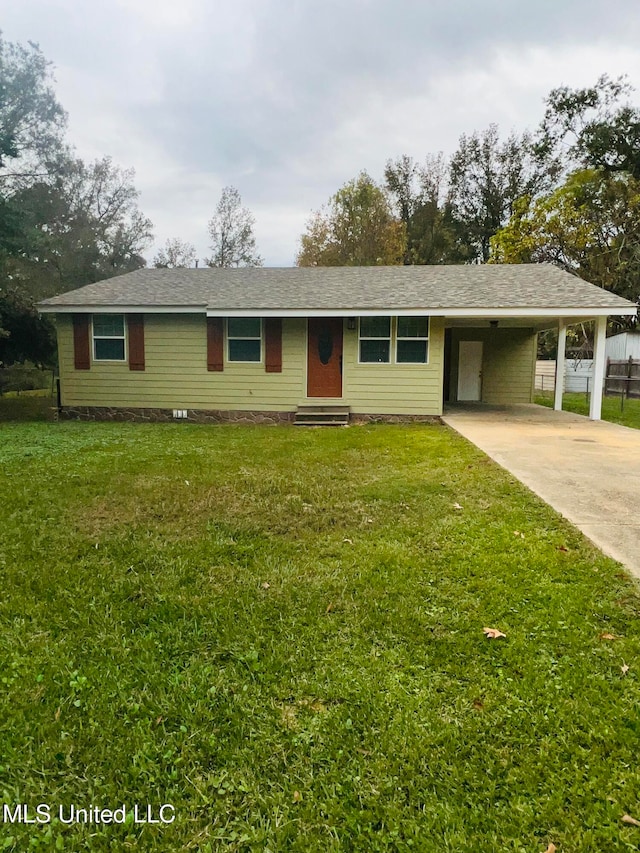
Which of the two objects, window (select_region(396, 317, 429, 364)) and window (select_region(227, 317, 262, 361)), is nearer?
window (select_region(396, 317, 429, 364))

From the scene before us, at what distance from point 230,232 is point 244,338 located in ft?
75.0

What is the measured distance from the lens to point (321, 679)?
81.2 inches

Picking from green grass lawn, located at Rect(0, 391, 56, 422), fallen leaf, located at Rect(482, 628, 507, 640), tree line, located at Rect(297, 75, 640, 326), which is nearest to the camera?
fallen leaf, located at Rect(482, 628, 507, 640)

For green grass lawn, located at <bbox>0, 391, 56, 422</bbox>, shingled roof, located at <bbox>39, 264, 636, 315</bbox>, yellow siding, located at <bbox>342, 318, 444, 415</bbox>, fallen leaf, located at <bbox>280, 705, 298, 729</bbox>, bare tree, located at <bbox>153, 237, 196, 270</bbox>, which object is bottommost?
fallen leaf, located at <bbox>280, 705, 298, 729</bbox>

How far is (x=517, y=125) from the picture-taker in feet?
93.1

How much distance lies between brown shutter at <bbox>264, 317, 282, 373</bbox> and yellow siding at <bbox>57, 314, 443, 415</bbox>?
112mm

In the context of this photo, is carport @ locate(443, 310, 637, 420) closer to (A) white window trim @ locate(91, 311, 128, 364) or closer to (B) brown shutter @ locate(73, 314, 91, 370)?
(A) white window trim @ locate(91, 311, 128, 364)

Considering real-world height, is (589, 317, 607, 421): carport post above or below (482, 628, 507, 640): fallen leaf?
above

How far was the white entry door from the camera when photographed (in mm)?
13711

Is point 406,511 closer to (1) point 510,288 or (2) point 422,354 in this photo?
(2) point 422,354

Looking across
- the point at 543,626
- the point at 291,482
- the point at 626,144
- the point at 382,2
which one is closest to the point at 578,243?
the point at 626,144

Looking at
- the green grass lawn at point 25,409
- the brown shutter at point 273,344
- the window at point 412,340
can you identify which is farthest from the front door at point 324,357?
the green grass lawn at point 25,409

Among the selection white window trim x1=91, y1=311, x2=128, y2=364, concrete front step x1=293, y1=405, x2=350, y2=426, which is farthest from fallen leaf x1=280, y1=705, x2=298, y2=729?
white window trim x1=91, y1=311, x2=128, y2=364

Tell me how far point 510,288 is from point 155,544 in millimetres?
9798
